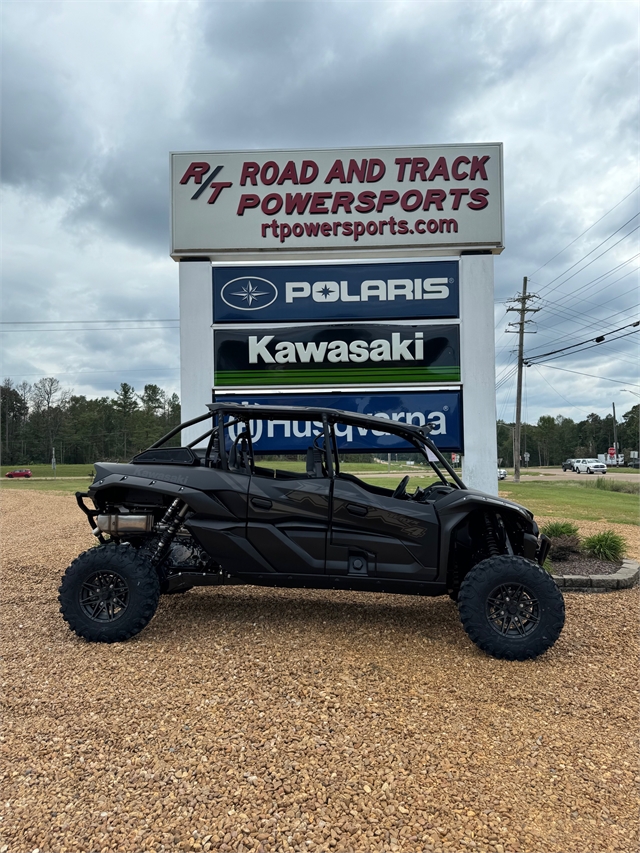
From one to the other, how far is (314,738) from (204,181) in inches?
260

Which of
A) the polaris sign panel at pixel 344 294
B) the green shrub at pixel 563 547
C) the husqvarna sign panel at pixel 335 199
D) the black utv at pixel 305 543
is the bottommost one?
the green shrub at pixel 563 547

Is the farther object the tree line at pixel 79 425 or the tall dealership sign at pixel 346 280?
the tree line at pixel 79 425

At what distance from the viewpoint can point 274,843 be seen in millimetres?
2129

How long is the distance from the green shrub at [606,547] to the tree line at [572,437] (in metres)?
87.2

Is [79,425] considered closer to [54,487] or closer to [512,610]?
[54,487]

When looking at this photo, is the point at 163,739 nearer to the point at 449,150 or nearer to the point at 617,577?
the point at 617,577

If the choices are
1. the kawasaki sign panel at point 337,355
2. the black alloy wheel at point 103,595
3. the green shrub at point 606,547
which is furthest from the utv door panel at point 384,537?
the green shrub at point 606,547

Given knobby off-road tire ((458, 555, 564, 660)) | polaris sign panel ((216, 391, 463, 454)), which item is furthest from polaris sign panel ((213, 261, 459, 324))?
knobby off-road tire ((458, 555, 564, 660))

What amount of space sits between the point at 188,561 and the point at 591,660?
3273 millimetres

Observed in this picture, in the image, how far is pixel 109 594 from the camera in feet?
14.0

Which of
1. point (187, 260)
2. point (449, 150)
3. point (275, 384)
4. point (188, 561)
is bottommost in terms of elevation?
point (188, 561)

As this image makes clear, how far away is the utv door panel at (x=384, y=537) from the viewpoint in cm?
424

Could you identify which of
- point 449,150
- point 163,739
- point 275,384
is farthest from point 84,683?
point 449,150

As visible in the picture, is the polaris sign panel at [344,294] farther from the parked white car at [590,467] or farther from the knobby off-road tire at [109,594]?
the parked white car at [590,467]
